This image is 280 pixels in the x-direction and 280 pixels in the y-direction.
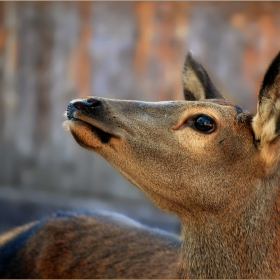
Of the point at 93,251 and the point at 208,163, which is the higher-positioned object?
the point at 208,163

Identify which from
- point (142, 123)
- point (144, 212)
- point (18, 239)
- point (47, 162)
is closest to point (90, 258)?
point (18, 239)

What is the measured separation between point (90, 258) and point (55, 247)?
0.33 meters

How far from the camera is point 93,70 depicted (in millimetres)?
10070

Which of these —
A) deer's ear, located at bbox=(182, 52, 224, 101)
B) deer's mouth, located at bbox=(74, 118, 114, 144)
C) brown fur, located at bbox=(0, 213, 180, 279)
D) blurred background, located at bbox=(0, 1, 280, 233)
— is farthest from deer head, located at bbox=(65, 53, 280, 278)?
blurred background, located at bbox=(0, 1, 280, 233)

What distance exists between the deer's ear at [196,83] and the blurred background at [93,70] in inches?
189

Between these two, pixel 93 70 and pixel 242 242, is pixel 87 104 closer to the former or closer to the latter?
pixel 242 242

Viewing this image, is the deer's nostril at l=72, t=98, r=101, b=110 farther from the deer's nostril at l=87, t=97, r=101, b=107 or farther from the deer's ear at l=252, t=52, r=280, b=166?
the deer's ear at l=252, t=52, r=280, b=166

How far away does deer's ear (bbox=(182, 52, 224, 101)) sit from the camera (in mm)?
4426

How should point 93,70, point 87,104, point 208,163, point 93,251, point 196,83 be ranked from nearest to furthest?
point 87,104 < point 208,163 < point 196,83 < point 93,251 < point 93,70

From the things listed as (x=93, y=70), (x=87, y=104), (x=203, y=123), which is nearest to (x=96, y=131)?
(x=87, y=104)

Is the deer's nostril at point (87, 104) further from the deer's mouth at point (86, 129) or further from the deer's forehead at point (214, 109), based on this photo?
the deer's forehead at point (214, 109)

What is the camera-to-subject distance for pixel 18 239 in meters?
5.20

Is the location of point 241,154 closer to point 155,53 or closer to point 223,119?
point 223,119

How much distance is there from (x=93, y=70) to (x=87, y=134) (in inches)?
256
